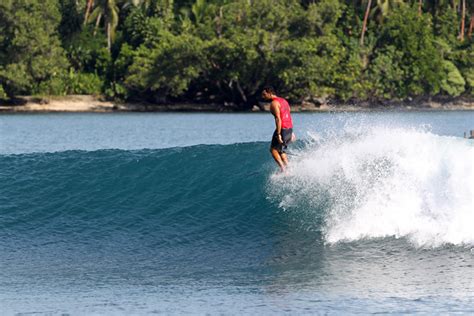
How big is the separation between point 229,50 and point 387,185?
179 feet

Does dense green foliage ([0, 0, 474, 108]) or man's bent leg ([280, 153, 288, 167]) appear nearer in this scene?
man's bent leg ([280, 153, 288, 167])

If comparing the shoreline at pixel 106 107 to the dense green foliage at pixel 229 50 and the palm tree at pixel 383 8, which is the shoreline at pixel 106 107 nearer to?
the dense green foliage at pixel 229 50

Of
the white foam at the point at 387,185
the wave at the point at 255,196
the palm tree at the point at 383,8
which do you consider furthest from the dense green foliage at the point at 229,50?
the white foam at the point at 387,185

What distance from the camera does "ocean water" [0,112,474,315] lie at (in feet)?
40.1

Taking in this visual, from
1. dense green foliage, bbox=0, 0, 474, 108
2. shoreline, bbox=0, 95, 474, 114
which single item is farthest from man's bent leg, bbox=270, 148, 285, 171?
shoreline, bbox=0, 95, 474, 114

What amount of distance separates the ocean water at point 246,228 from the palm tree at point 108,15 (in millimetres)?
53297

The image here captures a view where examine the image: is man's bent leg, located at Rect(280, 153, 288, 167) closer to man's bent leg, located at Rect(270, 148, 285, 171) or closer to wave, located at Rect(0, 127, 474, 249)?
man's bent leg, located at Rect(270, 148, 285, 171)

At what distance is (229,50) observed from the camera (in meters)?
69.9

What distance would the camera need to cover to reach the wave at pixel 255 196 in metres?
15.6

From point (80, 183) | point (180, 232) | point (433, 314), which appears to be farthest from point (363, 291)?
point (80, 183)

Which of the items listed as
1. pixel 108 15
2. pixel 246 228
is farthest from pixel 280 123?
pixel 108 15

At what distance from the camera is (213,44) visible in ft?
232

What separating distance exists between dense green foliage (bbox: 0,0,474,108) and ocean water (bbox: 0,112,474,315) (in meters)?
48.6

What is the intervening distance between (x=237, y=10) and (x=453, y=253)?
6004 centimetres
